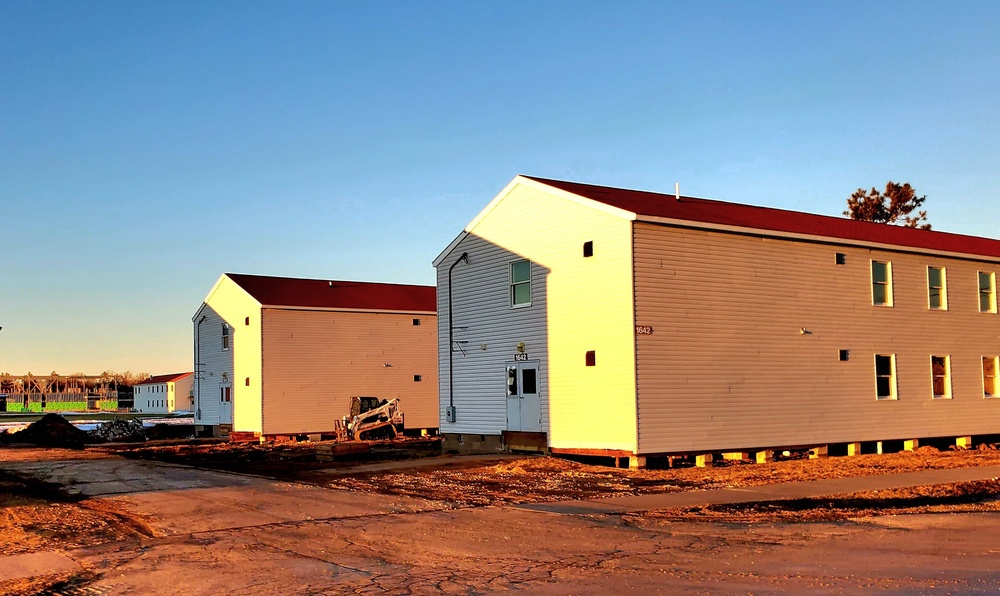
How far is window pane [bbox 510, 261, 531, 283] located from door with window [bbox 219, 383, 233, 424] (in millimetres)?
21420

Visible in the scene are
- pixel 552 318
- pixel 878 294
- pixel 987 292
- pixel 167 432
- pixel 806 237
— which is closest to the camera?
pixel 552 318

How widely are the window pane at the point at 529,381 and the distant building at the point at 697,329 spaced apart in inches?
2.1

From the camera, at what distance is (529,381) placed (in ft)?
90.1

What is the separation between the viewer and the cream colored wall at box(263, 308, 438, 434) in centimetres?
4222

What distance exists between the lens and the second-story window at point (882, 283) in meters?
29.2

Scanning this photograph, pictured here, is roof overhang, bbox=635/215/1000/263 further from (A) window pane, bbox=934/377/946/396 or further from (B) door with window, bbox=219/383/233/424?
(B) door with window, bbox=219/383/233/424

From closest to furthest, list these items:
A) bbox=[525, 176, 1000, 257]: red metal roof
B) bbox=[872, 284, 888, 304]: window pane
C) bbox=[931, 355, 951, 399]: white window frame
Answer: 1. bbox=[525, 176, 1000, 257]: red metal roof
2. bbox=[872, 284, 888, 304]: window pane
3. bbox=[931, 355, 951, 399]: white window frame

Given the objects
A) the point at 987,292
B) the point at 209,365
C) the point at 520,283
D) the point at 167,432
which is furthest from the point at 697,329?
the point at 167,432

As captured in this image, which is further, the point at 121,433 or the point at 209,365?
the point at 121,433

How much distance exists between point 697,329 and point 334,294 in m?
24.2

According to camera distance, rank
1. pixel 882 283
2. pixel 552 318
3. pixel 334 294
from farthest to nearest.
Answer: pixel 334 294
pixel 882 283
pixel 552 318

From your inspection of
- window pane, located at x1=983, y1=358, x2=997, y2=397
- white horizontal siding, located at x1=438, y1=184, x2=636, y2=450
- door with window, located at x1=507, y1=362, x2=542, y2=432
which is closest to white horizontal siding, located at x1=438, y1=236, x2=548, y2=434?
white horizontal siding, located at x1=438, y1=184, x2=636, y2=450

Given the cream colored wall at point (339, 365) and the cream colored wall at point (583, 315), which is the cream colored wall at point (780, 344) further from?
the cream colored wall at point (339, 365)

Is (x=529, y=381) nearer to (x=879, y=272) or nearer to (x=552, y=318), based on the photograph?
(x=552, y=318)
